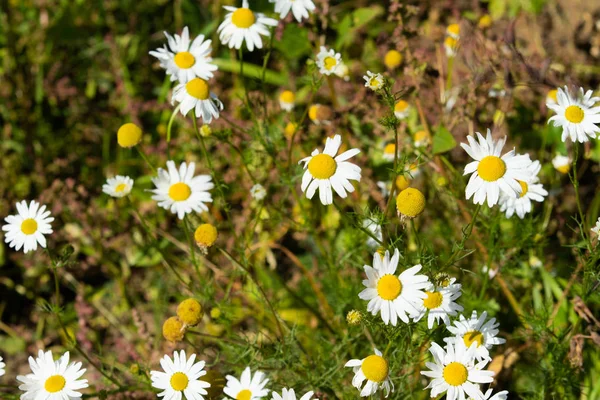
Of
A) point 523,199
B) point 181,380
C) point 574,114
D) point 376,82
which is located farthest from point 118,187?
point 574,114

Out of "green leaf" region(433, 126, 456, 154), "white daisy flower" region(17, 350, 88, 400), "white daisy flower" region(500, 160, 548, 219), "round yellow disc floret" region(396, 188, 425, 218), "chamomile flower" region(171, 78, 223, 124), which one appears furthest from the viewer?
"green leaf" region(433, 126, 456, 154)

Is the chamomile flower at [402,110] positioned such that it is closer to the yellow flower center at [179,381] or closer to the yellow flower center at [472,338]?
the yellow flower center at [472,338]

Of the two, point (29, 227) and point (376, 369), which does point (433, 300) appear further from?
point (29, 227)

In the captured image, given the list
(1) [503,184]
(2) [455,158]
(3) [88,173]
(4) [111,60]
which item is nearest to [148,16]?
(4) [111,60]

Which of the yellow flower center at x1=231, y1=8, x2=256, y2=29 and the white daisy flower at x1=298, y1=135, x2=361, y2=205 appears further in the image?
the yellow flower center at x1=231, y1=8, x2=256, y2=29

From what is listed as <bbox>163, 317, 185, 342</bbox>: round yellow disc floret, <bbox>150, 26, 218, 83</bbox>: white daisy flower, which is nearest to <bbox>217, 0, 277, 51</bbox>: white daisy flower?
<bbox>150, 26, 218, 83</bbox>: white daisy flower

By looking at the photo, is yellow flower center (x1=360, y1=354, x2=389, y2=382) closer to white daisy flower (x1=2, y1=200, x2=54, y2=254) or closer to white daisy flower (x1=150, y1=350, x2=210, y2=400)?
white daisy flower (x1=150, y1=350, x2=210, y2=400)

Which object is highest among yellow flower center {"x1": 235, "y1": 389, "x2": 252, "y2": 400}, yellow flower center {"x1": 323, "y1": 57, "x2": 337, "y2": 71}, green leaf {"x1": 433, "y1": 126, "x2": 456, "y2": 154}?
yellow flower center {"x1": 323, "y1": 57, "x2": 337, "y2": 71}

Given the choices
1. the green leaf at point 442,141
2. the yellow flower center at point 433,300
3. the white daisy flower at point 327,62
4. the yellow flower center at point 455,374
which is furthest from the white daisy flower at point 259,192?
the yellow flower center at point 455,374
